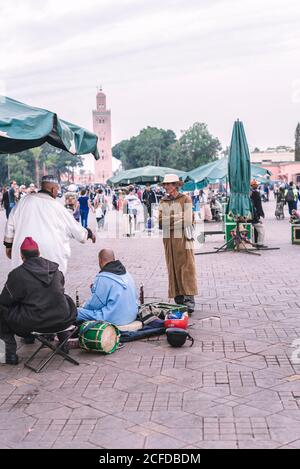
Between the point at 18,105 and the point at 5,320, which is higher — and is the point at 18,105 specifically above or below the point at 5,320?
above

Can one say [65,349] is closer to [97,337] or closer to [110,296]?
[97,337]

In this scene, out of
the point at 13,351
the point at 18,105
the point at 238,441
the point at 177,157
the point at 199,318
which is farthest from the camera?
the point at 177,157

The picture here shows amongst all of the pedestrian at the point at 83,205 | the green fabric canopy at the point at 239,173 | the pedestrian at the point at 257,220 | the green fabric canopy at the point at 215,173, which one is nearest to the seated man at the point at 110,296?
the green fabric canopy at the point at 239,173

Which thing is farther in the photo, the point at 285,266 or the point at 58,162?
the point at 58,162

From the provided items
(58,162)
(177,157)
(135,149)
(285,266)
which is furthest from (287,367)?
(58,162)

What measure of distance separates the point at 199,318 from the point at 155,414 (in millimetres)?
3060

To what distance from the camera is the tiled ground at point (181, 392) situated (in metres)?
3.88

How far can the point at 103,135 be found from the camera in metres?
154

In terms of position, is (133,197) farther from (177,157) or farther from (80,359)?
(177,157)

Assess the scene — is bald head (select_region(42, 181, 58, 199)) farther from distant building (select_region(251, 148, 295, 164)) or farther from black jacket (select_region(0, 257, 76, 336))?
distant building (select_region(251, 148, 295, 164))

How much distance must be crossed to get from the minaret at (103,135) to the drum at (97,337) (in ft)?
472

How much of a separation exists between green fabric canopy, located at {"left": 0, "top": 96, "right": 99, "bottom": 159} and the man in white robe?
1.78 feet

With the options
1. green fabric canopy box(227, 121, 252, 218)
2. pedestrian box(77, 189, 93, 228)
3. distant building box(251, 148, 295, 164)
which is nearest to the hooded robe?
Result: green fabric canopy box(227, 121, 252, 218)

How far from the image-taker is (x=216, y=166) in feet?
72.1
